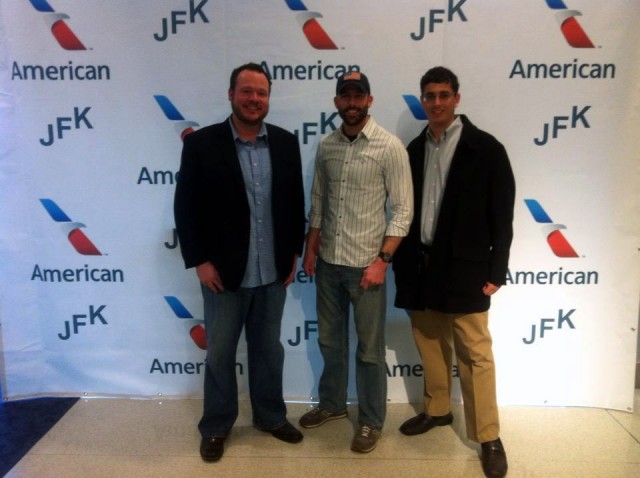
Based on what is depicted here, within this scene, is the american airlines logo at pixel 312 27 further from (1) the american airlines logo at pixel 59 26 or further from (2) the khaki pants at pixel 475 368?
(2) the khaki pants at pixel 475 368

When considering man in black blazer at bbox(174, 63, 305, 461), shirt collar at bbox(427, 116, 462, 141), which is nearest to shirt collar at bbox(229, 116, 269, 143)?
man in black blazer at bbox(174, 63, 305, 461)

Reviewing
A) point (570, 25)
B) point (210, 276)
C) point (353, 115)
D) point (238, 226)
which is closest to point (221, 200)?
point (238, 226)

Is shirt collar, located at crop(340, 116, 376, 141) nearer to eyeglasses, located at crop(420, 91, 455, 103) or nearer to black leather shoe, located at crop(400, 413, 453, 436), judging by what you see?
eyeglasses, located at crop(420, 91, 455, 103)

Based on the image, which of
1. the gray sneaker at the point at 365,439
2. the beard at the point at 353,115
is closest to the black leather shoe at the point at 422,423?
the gray sneaker at the point at 365,439

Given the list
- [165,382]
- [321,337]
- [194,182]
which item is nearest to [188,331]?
[165,382]

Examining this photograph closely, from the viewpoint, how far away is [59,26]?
2.53 m

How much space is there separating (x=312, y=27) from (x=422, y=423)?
6.86ft

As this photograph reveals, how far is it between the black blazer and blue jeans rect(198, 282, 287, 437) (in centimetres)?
15

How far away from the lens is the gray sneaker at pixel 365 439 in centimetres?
228

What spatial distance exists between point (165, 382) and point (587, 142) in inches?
105

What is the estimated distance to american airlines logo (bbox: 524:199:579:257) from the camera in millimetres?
2598

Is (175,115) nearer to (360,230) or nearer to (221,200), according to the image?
(221,200)

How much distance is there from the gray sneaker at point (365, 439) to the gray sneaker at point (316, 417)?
24cm

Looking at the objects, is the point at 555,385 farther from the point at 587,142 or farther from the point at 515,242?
the point at 587,142
